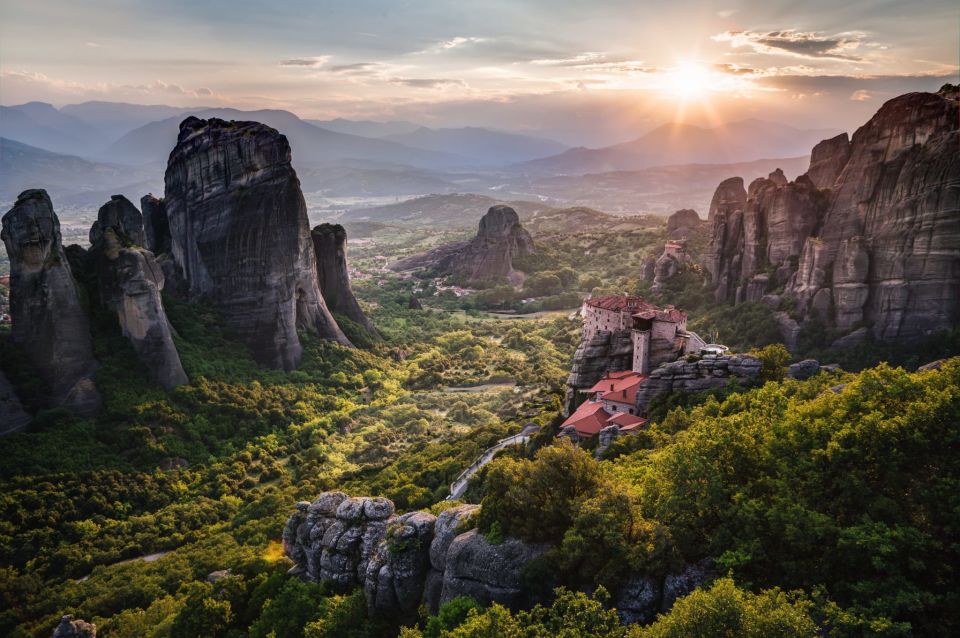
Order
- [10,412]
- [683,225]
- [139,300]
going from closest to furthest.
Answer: [10,412], [139,300], [683,225]

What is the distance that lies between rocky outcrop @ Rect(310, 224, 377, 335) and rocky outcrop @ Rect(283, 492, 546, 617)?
49.8 m

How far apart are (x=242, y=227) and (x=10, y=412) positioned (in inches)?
1012

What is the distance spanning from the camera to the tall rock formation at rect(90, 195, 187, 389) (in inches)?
1852

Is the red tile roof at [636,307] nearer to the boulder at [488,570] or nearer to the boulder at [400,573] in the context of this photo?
the boulder at [400,573]

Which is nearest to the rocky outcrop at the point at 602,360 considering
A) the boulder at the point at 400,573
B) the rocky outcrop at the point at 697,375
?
the rocky outcrop at the point at 697,375

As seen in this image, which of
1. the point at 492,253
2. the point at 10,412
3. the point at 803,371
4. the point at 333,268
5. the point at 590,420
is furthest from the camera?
the point at 492,253

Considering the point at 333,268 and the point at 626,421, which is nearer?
the point at 626,421

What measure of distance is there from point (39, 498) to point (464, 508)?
29.0 meters

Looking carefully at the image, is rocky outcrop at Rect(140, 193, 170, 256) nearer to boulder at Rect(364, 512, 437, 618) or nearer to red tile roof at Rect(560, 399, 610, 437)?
red tile roof at Rect(560, 399, 610, 437)

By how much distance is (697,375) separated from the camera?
3494cm

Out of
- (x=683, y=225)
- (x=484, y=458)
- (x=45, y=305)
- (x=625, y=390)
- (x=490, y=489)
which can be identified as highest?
(x=683, y=225)

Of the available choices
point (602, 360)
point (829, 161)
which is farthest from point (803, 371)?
point (829, 161)

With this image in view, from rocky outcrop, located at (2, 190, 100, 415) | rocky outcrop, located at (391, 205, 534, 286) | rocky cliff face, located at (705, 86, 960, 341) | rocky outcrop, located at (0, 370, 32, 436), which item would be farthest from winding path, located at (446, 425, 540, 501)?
rocky outcrop, located at (391, 205, 534, 286)

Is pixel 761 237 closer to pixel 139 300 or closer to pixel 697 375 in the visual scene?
pixel 697 375
